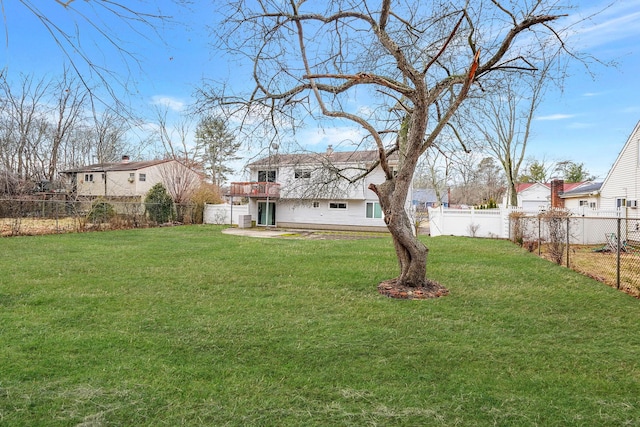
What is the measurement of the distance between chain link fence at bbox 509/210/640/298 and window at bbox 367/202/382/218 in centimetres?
868

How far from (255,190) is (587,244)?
18.0 m

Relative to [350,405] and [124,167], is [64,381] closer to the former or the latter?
[350,405]

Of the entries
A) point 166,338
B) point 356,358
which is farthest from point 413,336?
point 166,338

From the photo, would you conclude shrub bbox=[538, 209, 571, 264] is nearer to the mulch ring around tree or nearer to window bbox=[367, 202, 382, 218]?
the mulch ring around tree

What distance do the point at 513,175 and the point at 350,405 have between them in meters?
23.8

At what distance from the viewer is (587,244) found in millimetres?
15031

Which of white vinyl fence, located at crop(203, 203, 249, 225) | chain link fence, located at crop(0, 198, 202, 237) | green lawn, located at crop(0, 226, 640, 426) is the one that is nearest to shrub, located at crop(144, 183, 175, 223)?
chain link fence, located at crop(0, 198, 202, 237)

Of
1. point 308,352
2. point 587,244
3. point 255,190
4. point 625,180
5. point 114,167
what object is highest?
point 114,167

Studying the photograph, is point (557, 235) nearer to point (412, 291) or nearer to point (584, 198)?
point (412, 291)

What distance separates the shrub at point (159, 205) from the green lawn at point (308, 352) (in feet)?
48.0

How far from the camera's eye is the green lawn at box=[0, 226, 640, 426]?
Result: 2641 mm

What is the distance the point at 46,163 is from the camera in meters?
26.8

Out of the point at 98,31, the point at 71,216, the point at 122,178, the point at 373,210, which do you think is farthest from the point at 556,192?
the point at 122,178

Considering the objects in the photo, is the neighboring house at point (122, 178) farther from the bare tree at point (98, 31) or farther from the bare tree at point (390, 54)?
the bare tree at point (98, 31)
